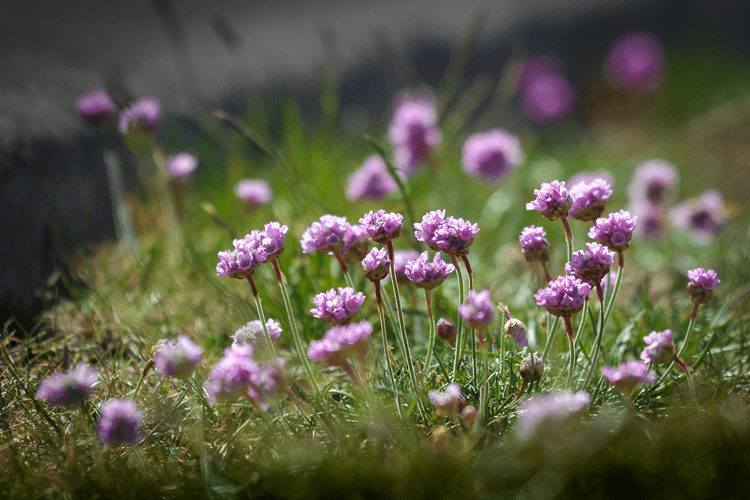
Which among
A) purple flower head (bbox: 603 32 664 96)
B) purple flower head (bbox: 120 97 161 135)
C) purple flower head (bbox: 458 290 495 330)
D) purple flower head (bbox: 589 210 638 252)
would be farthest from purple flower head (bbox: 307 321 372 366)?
purple flower head (bbox: 603 32 664 96)

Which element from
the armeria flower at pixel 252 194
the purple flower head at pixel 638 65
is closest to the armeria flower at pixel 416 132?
the armeria flower at pixel 252 194

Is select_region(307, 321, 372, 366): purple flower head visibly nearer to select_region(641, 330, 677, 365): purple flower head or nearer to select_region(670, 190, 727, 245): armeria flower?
select_region(641, 330, 677, 365): purple flower head

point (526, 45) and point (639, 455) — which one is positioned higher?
point (526, 45)

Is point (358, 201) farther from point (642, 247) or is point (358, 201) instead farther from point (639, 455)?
point (639, 455)

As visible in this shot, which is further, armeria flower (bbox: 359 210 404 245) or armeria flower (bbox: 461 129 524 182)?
armeria flower (bbox: 461 129 524 182)

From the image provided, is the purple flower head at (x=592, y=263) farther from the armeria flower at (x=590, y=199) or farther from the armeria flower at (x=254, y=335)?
the armeria flower at (x=254, y=335)

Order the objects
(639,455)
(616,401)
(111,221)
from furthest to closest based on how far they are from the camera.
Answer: (111,221) → (616,401) → (639,455)

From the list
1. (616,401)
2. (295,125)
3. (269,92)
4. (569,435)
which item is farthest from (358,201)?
(269,92)
